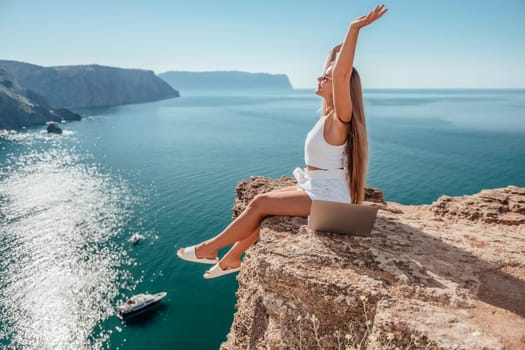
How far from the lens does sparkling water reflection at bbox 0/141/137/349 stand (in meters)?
22.6

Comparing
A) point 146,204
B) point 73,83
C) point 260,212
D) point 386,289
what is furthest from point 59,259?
point 73,83

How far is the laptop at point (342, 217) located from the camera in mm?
4805

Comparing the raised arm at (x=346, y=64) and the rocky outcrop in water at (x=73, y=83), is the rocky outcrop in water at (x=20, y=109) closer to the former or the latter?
the rocky outcrop in water at (x=73, y=83)

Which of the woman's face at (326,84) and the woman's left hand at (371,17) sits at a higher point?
the woman's left hand at (371,17)

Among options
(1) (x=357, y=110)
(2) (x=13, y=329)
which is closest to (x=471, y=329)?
(1) (x=357, y=110)

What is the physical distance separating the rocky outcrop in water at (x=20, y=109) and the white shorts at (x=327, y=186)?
113231 mm

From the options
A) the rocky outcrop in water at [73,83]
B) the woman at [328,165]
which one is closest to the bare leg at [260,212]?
the woman at [328,165]

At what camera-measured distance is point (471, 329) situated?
10.9 ft

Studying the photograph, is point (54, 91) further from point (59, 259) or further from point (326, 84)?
point (326, 84)

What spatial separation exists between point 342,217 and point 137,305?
22.2 meters

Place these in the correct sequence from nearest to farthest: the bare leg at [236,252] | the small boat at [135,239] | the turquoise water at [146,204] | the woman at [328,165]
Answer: the woman at [328,165] < the bare leg at [236,252] < the turquoise water at [146,204] < the small boat at [135,239]

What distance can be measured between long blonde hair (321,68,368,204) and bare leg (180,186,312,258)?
0.85m

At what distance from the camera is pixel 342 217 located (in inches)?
195

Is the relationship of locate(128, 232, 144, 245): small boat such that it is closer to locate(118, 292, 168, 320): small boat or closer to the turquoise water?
the turquoise water
